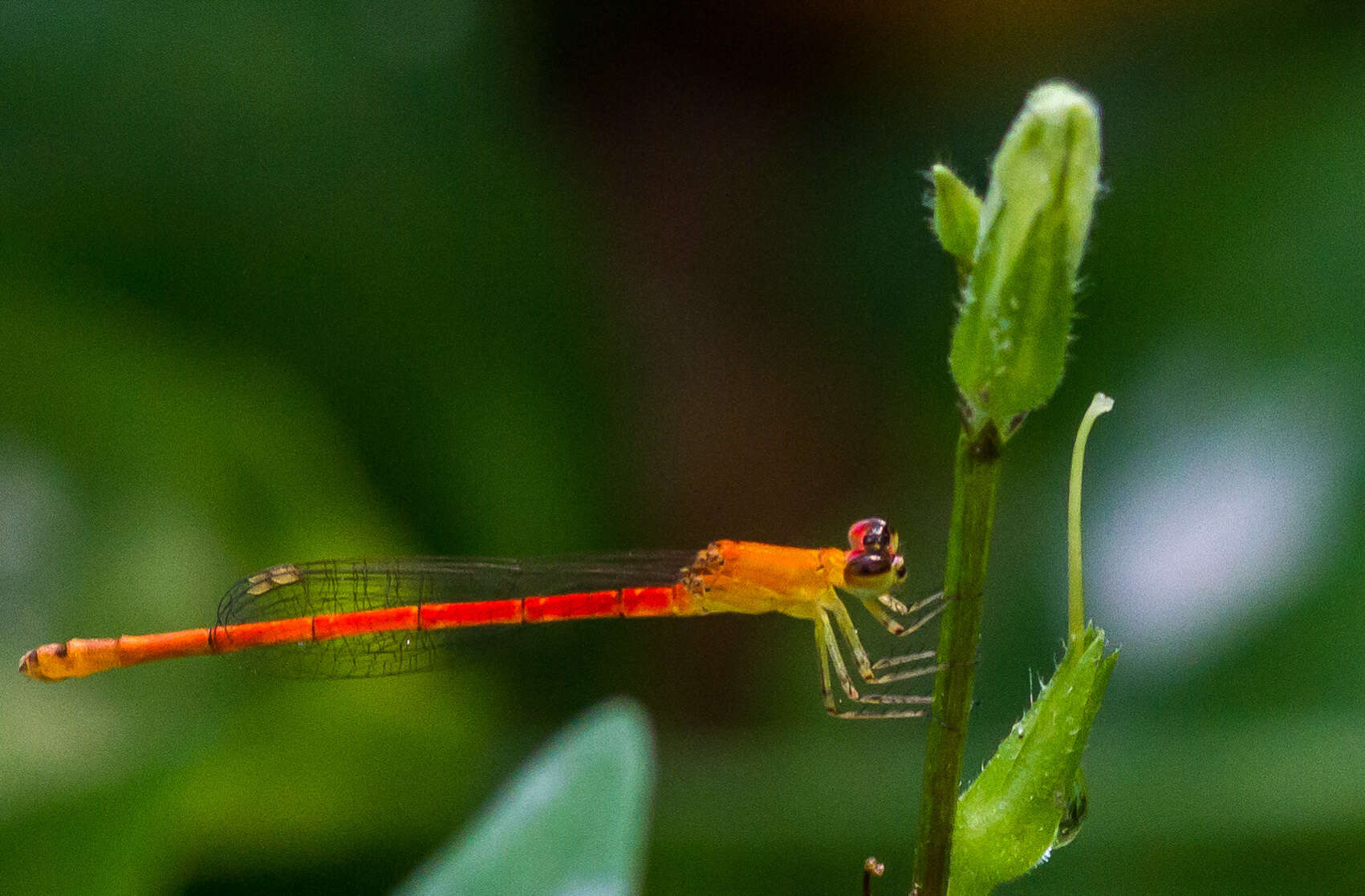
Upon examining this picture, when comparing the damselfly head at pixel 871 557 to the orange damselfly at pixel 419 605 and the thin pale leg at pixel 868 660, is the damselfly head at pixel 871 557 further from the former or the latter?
the orange damselfly at pixel 419 605

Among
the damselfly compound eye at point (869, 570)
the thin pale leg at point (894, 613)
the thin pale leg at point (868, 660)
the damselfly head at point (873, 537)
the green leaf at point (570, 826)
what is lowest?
the green leaf at point (570, 826)

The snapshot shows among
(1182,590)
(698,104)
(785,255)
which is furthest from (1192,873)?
(698,104)

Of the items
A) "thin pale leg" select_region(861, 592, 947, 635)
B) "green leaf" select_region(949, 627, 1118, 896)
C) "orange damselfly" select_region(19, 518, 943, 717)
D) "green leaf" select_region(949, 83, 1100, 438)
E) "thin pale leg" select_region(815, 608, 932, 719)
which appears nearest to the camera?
"green leaf" select_region(949, 83, 1100, 438)

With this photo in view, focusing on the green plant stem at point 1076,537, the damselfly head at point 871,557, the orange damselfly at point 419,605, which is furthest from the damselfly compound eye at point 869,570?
the green plant stem at point 1076,537

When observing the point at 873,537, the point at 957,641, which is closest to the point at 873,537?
the point at 873,537

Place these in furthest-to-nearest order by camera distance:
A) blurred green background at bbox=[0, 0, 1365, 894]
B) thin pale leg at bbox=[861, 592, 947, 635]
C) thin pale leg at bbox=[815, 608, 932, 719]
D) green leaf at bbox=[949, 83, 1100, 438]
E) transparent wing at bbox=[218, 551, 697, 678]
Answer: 1. blurred green background at bbox=[0, 0, 1365, 894]
2. transparent wing at bbox=[218, 551, 697, 678]
3. thin pale leg at bbox=[815, 608, 932, 719]
4. thin pale leg at bbox=[861, 592, 947, 635]
5. green leaf at bbox=[949, 83, 1100, 438]

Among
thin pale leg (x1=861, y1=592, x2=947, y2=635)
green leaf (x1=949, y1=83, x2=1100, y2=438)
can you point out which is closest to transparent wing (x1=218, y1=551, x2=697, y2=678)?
thin pale leg (x1=861, y1=592, x2=947, y2=635)

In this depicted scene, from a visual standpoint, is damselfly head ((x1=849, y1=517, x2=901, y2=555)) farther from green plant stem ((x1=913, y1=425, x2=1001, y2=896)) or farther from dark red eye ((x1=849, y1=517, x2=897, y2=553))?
green plant stem ((x1=913, y1=425, x2=1001, y2=896))

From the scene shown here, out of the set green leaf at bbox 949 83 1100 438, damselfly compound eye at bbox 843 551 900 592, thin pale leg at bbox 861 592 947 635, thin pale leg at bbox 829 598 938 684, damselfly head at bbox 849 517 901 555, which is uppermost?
green leaf at bbox 949 83 1100 438

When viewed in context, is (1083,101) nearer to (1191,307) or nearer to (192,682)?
(1191,307)

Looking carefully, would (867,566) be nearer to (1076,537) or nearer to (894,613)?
(894,613)
